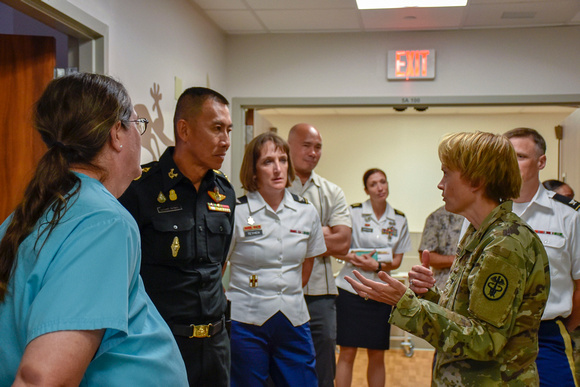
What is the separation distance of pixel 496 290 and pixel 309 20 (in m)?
2.97

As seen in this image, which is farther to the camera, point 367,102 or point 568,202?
point 367,102

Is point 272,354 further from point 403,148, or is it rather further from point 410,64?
point 403,148

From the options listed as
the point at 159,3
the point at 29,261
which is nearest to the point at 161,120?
the point at 159,3

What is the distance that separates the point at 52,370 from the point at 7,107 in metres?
1.83

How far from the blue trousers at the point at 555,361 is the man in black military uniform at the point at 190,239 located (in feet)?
3.79

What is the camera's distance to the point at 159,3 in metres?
3.11

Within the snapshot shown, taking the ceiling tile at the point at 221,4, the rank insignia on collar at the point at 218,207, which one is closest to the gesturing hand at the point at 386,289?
the rank insignia on collar at the point at 218,207

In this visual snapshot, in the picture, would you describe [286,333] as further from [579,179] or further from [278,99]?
[579,179]

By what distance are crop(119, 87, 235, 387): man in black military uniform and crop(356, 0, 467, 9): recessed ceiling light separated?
1.83 m

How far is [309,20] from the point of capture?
13.0 ft

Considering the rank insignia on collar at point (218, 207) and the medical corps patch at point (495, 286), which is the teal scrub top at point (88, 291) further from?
the rank insignia on collar at point (218, 207)

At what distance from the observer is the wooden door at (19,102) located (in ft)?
7.60

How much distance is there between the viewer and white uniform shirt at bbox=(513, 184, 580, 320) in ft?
7.03

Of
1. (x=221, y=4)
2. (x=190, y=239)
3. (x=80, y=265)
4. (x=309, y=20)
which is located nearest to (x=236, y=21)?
(x=221, y=4)
